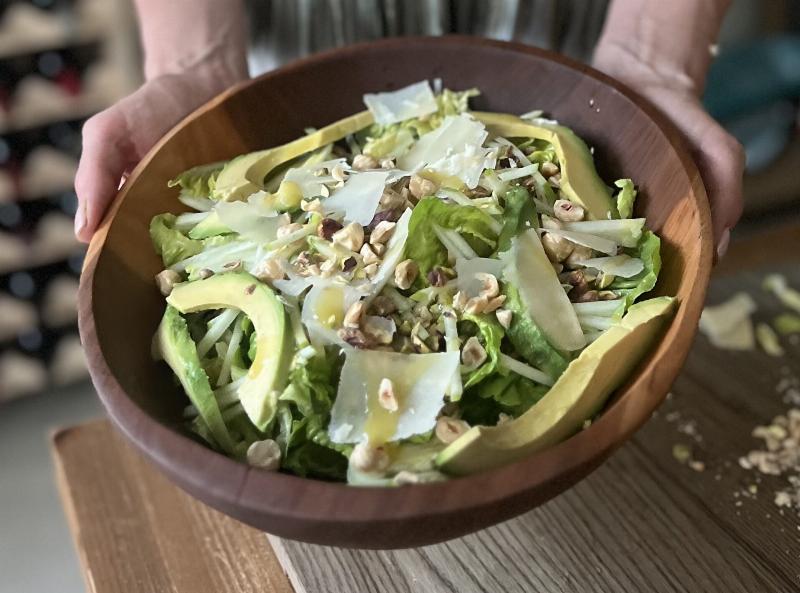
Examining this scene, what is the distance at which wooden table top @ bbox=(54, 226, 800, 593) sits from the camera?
0.76 metres

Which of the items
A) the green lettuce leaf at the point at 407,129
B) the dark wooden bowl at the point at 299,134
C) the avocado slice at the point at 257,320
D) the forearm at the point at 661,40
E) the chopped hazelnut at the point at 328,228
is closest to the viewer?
the dark wooden bowl at the point at 299,134

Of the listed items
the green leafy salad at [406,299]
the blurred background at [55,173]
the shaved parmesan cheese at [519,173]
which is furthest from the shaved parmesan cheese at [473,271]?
the blurred background at [55,173]

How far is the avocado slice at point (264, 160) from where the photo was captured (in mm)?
817

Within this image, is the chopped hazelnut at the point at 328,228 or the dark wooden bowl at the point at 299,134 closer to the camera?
the dark wooden bowl at the point at 299,134

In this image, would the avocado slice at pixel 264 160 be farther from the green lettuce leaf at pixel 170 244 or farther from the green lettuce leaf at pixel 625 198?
the green lettuce leaf at pixel 625 198

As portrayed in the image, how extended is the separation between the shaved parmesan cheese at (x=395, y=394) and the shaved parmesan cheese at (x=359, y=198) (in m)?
0.16

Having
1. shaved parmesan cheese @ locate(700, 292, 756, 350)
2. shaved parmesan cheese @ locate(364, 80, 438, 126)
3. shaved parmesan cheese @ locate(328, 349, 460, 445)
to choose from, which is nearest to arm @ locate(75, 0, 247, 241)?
shaved parmesan cheese @ locate(364, 80, 438, 126)

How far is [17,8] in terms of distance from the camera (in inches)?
69.0

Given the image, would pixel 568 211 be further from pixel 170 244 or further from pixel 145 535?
pixel 145 535

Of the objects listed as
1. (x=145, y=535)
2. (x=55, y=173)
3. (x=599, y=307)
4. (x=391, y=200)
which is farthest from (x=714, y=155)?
(x=55, y=173)

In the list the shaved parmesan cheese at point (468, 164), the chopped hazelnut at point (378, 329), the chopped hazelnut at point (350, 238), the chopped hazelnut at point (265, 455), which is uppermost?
the shaved parmesan cheese at point (468, 164)

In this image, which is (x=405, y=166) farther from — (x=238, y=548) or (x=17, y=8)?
(x=17, y=8)

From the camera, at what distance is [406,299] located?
71cm

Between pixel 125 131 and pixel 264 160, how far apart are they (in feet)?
0.49
